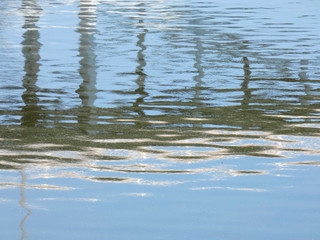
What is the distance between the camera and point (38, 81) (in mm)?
8578

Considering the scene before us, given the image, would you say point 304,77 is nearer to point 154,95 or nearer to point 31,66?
point 154,95

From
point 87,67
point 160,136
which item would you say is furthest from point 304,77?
point 160,136

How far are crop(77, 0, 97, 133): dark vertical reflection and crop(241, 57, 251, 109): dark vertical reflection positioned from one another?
53.3 inches

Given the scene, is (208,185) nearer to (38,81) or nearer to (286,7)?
(38,81)

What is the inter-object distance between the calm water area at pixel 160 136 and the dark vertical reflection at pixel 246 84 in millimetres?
19

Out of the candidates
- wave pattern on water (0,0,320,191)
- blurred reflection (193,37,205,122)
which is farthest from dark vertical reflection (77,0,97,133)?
blurred reflection (193,37,205,122)

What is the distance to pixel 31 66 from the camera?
961 centimetres

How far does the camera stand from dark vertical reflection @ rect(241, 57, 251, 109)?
7.40 meters

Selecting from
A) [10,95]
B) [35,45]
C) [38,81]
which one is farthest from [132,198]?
[35,45]

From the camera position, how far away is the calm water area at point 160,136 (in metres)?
4.04

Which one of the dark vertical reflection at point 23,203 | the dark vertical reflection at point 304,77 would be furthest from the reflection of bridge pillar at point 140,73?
the dark vertical reflection at point 23,203

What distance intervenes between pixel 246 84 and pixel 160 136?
2.68m

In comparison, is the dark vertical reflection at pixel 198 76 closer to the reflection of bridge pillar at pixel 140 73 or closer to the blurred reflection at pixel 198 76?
the blurred reflection at pixel 198 76

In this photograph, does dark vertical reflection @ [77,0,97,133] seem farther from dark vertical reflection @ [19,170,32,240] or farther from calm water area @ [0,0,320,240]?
dark vertical reflection @ [19,170,32,240]
